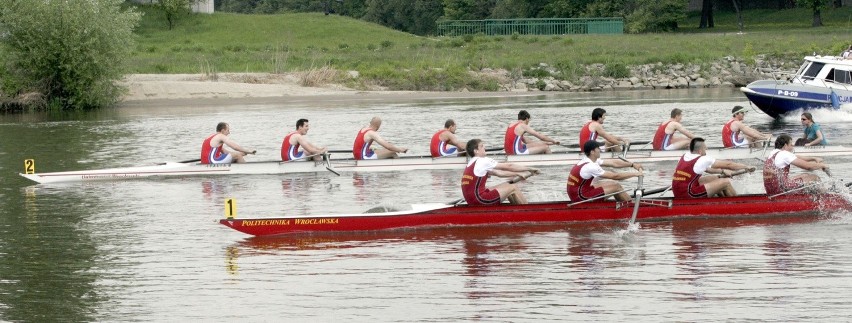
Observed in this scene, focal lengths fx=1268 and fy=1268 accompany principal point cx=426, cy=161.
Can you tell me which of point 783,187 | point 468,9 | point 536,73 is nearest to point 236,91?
point 536,73

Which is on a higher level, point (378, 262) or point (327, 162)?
point (327, 162)

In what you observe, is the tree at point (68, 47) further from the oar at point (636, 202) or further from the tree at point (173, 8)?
the oar at point (636, 202)

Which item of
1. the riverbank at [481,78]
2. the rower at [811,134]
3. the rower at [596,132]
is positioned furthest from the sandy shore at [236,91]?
the rower at [811,134]

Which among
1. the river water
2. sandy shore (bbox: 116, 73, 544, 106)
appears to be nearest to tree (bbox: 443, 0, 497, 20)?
sandy shore (bbox: 116, 73, 544, 106)

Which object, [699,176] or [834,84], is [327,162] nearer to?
[699,176]

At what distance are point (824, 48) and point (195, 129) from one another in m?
33.7

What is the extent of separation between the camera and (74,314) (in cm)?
1470

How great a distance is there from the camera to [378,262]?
1733cm

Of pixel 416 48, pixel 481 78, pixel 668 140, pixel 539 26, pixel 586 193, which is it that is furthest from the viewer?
pixel 539 26

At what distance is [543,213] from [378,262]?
3.29 m

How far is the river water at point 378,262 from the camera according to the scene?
14633mm

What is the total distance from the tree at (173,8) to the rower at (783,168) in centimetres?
5875

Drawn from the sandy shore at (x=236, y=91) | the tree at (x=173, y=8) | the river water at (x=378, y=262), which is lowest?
the river water at (x=378, y=262)

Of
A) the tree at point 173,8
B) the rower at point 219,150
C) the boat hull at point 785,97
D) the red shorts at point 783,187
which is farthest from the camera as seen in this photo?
the tree at point 173,8
